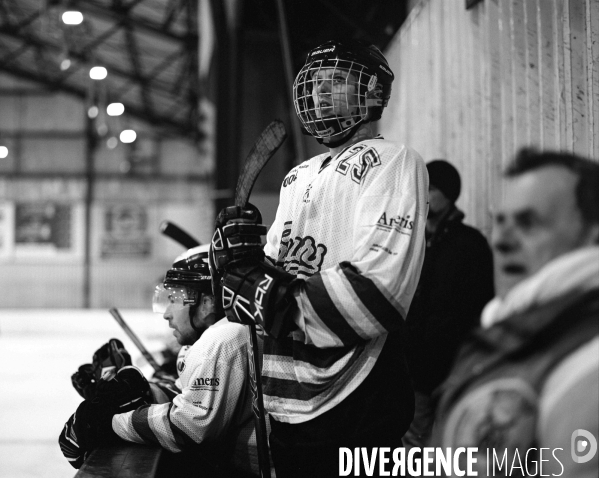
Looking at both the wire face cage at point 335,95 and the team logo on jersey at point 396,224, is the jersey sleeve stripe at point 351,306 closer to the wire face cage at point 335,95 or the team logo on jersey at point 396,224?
the team logo on jersey at point 396,224

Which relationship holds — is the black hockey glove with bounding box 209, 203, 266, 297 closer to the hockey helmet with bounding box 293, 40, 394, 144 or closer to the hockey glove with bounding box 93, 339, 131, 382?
the hockey helmet with bounding box 293, 40, 394, 144

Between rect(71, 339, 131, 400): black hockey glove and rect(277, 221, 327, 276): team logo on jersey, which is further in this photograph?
rect(71, 339, 131, 400): black hockey glove

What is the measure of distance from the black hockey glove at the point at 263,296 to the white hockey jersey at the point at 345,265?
29 mm

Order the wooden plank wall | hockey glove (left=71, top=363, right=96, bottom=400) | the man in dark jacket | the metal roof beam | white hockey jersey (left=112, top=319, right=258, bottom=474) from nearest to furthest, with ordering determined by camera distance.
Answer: white hockey jersey (left=112, top=319, right=258, bottom=474) → the wooden plank wall → hockey glove (left=71, top=363, right=96, bottom=400) → the man in dark jacket → the metal roof beam

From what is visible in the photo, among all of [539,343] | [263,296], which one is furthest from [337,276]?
[539,343]

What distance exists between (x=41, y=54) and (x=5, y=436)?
14.4 meters

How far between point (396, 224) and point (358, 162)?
0.62 ft

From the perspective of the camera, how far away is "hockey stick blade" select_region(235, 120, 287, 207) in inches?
55.9

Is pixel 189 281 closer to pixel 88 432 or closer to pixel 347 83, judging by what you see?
pixel 88 432

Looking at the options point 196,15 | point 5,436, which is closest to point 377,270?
point 5,436

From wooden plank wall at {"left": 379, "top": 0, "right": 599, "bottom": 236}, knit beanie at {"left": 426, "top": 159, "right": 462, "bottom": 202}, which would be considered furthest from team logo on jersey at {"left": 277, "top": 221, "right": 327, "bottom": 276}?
knit beanie at {"left": 426, "top": 159, "right": 462, "bottom": 202}

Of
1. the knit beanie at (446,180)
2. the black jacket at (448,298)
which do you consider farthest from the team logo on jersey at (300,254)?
the knit beanie at (446,180)

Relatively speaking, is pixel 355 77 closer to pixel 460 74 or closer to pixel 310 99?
pixel 310 99

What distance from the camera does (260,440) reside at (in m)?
1.51
